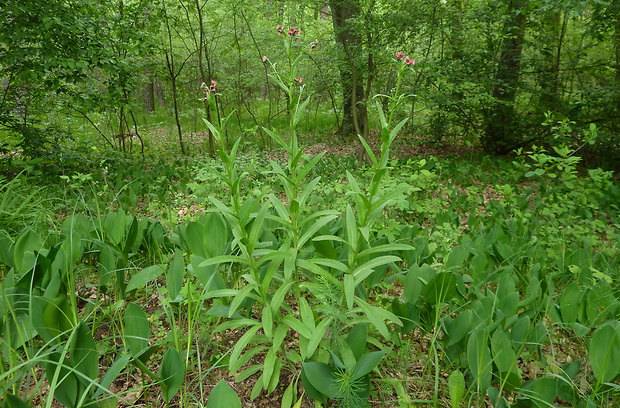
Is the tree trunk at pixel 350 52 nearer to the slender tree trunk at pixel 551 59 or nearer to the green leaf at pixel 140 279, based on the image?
the slender tree trunk at pixel 551 59

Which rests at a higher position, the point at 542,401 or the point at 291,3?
the point at 291,3

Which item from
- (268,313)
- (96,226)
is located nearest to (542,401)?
(268,313)

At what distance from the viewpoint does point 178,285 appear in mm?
1906

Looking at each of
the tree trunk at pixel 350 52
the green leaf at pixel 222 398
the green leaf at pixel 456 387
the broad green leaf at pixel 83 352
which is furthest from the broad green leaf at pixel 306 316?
the tree trunk at pixel 350 52

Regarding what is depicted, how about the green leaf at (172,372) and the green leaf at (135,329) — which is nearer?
the green leaf at (172,372)

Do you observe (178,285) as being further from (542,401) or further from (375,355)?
(542,401)

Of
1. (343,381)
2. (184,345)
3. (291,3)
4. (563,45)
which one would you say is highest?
(291,3)

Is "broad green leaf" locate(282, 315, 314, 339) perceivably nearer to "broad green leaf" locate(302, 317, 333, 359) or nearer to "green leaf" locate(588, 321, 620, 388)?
"broad green leaf" locate(302, 317, 333, 359)

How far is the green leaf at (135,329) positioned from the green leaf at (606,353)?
1906 millimetres

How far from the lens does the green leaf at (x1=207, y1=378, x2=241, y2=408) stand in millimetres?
1205

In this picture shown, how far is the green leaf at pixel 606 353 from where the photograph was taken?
4.71 feet

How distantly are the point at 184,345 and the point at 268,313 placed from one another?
2.06 ft

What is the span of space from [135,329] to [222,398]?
58 cm

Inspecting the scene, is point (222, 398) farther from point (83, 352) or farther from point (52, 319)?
point (52, 319)
